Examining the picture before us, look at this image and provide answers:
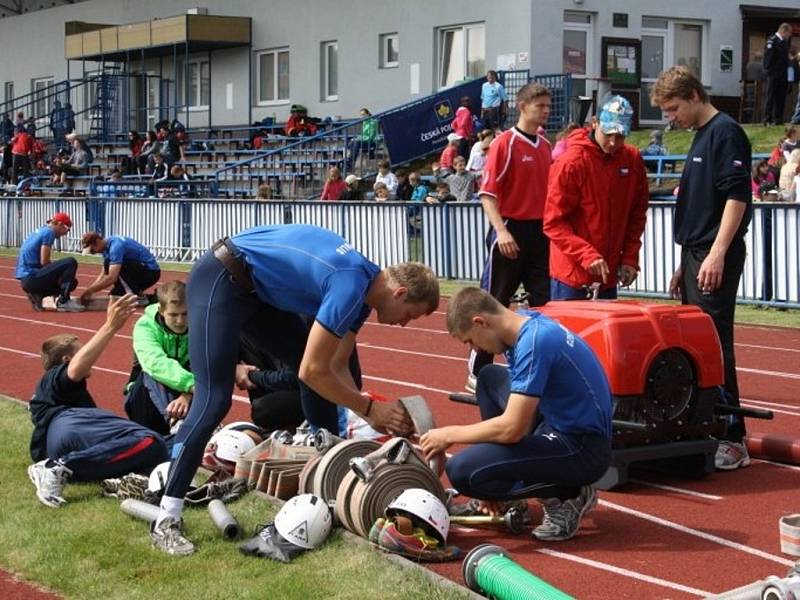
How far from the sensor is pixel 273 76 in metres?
39.4

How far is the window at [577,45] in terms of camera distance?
31266mm


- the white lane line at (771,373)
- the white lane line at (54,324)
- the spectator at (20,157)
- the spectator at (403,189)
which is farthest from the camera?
the spectator at (20,157)

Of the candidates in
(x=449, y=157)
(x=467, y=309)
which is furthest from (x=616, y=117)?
(x=449, y=157)

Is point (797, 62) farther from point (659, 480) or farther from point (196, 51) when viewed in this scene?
point (659, 480)

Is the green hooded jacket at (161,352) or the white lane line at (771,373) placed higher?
the green hooded jacket at (161,352)

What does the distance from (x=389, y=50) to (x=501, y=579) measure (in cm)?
3098

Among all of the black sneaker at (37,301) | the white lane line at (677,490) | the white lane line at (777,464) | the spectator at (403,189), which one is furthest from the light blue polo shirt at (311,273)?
the spectator at (403,189)

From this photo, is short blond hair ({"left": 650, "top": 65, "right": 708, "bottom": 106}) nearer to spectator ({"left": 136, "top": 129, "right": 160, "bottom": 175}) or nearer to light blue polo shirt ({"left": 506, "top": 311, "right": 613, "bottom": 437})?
light blue polo shirt ({"left": 506, "top": 311, "right": 613, "bottom": 437})

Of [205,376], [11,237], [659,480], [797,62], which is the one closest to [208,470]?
[205,376]

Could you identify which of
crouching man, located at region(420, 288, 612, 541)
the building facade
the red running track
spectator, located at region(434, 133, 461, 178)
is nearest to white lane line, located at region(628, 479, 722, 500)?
the red running track

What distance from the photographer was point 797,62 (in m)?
29.6

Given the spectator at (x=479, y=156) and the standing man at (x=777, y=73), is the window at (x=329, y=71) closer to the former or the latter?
the standing man at (x=777, y=73)

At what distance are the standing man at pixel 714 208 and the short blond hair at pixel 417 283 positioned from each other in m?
2.20

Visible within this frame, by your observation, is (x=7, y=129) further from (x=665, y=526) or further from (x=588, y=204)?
(x=665, y=526)
